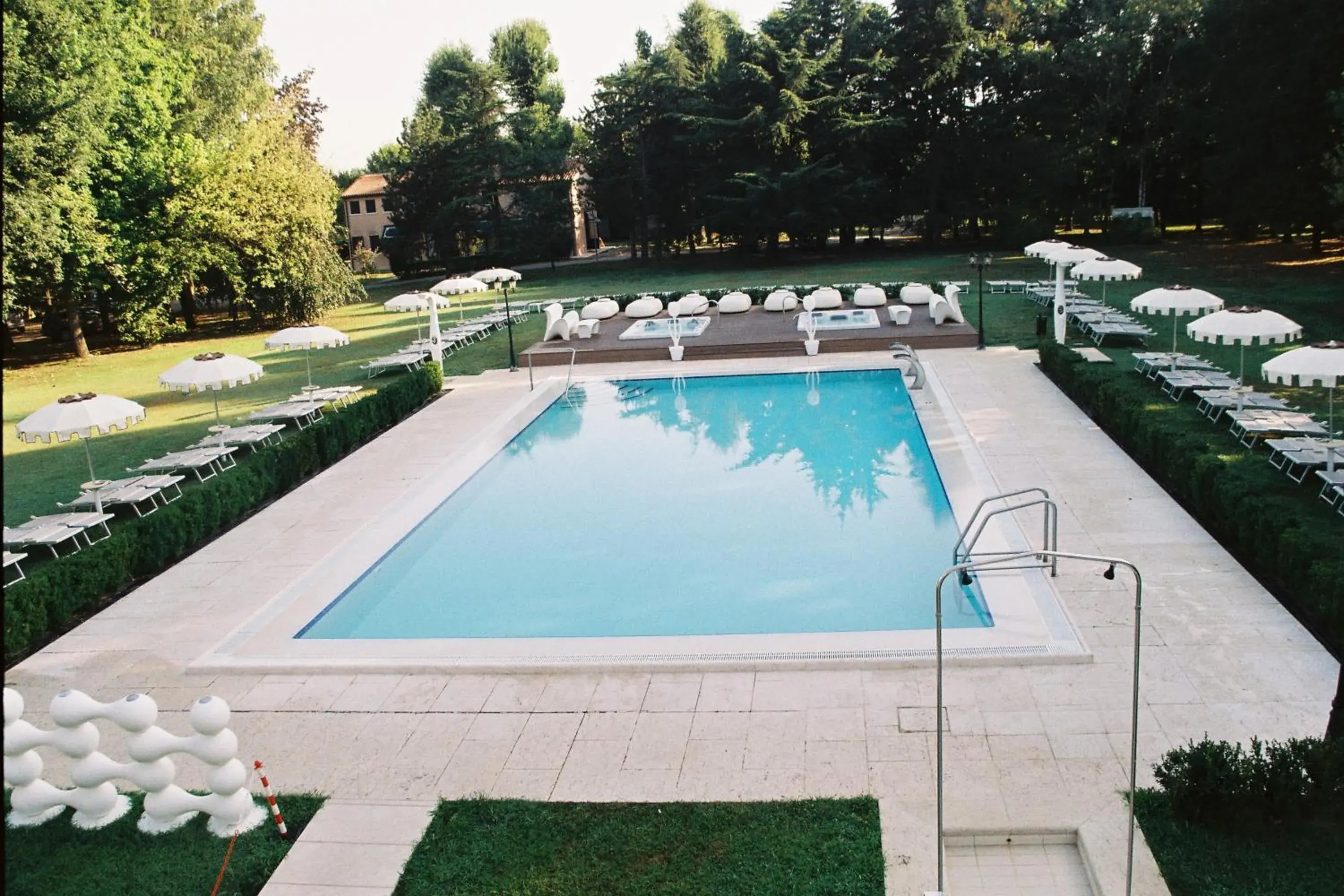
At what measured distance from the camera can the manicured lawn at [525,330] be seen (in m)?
17.2

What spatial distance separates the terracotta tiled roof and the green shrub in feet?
201

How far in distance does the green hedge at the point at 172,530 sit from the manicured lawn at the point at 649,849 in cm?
537

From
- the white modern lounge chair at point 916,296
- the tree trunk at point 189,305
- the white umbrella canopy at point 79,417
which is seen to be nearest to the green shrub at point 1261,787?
the white umbrella canopy at point 79,417

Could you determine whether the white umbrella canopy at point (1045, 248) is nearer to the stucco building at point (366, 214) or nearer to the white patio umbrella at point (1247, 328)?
the white patio umbrella at point (1247, 328)

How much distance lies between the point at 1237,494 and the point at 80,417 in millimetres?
12124

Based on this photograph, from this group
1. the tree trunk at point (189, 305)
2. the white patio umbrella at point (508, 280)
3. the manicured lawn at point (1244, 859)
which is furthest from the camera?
the tree trunk at point (189, 305)

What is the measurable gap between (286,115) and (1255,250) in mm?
32832

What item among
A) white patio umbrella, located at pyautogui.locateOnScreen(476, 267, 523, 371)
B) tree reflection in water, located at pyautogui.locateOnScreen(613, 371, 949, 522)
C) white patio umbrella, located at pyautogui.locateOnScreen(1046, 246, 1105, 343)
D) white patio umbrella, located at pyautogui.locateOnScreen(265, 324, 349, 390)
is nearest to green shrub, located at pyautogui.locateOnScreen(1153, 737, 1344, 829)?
tree reflection in water, located at pyautogui.locateOnScreen(613, 371, 949, 522)

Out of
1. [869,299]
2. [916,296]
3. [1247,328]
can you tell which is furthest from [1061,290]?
[869,299]

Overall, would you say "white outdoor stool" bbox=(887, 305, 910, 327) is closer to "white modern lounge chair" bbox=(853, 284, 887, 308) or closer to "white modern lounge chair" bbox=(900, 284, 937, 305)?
"white modern lounge chair" bbox=(900, 284, 937, 305)

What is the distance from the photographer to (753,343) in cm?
2211

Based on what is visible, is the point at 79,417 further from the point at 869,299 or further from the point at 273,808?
the point at 869,299

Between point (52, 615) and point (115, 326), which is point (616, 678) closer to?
point (52, 615)

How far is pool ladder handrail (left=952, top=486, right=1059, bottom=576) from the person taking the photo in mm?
9078
